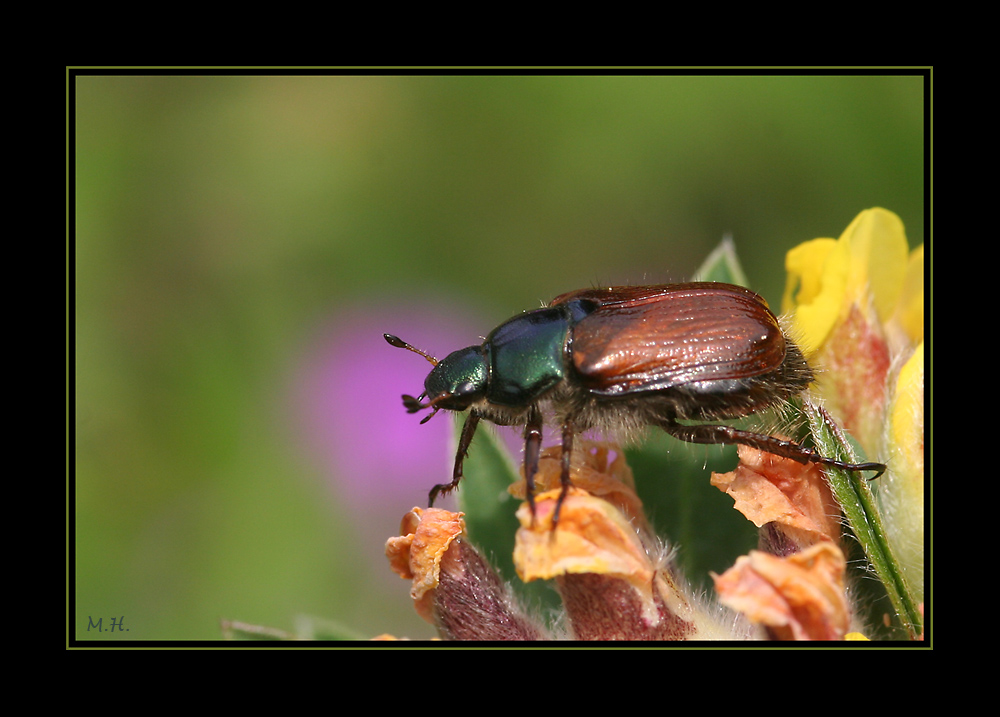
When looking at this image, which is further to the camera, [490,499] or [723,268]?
[723,268]

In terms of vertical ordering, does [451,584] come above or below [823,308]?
below

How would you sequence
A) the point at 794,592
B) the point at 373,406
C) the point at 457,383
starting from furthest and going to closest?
the point at 373,406
the point at 457,383
the point at 794,592

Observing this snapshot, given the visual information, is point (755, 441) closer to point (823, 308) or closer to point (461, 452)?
point (823, 308)

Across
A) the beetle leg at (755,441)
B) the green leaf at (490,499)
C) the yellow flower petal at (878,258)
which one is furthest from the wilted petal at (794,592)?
the yellow flower petal at (878,258)

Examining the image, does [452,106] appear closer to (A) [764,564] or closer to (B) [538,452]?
(B) [538,452]

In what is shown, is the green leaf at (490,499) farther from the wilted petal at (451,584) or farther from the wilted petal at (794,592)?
the wilted petal at (794,592)

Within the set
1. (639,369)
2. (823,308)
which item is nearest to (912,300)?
(823,308)
